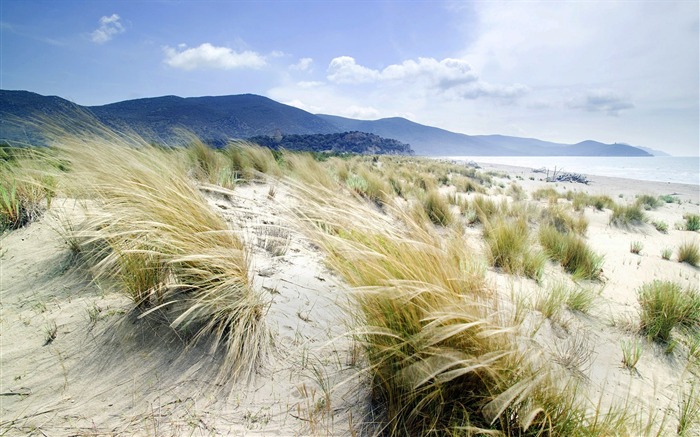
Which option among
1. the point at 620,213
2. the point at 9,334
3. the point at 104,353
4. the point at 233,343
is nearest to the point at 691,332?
the point at 233,343

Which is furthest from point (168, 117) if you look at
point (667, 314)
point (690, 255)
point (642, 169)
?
A: point (642, 169)

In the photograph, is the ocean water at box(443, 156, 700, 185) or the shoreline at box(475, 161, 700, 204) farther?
the ocean water at box(443, 156, 700, 185)

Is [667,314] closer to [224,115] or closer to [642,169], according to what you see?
[642,169]

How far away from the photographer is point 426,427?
122 cm

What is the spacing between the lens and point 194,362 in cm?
158

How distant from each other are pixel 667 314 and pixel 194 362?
3550 mm

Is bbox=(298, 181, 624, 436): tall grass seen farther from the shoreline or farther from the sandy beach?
the shoreline

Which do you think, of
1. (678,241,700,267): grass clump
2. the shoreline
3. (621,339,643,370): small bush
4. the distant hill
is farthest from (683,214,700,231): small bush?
the distant hill

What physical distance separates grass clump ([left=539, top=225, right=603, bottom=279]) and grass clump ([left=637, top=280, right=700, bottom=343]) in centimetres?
101

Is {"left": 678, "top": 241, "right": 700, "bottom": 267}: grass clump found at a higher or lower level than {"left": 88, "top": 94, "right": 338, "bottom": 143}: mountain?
lower

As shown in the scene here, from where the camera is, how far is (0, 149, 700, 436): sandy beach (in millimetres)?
1329

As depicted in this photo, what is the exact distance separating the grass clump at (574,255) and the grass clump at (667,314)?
1015 mm

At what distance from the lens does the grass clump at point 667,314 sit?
2416 millimetres

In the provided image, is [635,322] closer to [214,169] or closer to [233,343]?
[233,343]
